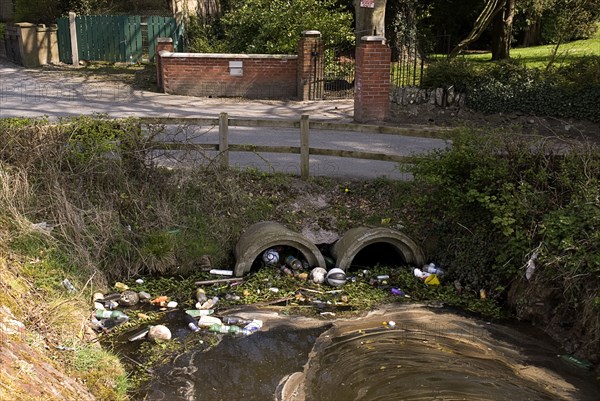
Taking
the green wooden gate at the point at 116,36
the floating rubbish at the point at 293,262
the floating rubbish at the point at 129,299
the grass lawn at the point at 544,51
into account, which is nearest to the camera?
the floating rubbish at the point at 129,299

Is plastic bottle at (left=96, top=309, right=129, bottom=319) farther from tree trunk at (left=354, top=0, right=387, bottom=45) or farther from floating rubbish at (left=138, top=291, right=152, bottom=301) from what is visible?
tree trunk at (left=354, top=0, right=387, bottom=45)

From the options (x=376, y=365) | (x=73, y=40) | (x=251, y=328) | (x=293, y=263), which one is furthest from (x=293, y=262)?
(x=73, y=40)

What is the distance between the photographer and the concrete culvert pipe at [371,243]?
9988 mm

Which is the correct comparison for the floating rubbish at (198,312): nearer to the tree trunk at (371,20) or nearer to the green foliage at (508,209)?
the green foliage at (508,209)

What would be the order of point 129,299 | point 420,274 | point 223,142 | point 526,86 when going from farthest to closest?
point 526,86
point 223,142
point 420,274
point 129,299

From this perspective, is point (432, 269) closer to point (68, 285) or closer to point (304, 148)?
point (304, 148)

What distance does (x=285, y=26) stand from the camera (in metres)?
20.2

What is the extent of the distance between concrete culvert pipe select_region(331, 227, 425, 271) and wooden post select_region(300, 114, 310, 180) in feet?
5.26

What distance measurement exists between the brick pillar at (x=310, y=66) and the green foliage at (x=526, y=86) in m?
2.94

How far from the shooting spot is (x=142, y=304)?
9195 mm

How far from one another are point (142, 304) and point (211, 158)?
119 inches

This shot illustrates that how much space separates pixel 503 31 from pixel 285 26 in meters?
8.23

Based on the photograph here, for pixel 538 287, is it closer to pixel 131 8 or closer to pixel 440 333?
pixel 440 333

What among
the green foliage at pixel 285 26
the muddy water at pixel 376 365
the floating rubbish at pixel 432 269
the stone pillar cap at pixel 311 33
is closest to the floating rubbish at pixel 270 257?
the muddy water at pixel 376 365
